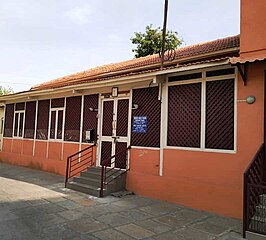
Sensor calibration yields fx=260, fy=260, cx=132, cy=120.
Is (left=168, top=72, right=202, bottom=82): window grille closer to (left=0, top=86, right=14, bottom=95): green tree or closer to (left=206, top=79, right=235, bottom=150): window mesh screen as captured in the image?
(left=206, top=79, right=235, bottom=150): window mesh screen

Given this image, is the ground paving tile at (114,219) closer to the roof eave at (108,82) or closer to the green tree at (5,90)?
the roof eave at (108,82)

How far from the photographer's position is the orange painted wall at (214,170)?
5.50 meters

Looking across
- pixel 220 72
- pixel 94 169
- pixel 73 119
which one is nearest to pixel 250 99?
pixel 220 72

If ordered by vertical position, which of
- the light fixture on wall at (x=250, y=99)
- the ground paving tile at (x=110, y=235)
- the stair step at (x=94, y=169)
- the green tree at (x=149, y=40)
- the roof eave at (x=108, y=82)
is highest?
the green tree at (x=149, y=40)

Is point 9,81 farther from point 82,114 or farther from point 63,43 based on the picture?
point 82,114

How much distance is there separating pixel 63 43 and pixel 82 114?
5.93 meters

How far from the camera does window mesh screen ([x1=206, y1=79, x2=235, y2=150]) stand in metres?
5.94

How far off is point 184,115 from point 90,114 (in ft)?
13.2

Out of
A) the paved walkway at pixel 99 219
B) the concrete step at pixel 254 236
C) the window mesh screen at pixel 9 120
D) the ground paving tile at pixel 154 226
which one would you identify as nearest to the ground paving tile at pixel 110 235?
the paved walkway at pixel 99 219

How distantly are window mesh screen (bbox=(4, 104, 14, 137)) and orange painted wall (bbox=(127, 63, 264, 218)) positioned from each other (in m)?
9.61

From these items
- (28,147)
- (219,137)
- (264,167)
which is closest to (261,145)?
(264,167)

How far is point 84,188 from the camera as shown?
7.61 meters

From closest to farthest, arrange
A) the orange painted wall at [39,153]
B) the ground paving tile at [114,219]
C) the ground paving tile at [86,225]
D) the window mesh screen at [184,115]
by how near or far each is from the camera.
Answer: the ground paving tile at [86,225] < the ground paving tile at [114,219] < the window mesh screen at [184,115] < the orange painted wall at [39,153]

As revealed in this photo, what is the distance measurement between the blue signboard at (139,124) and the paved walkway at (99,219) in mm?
1926
